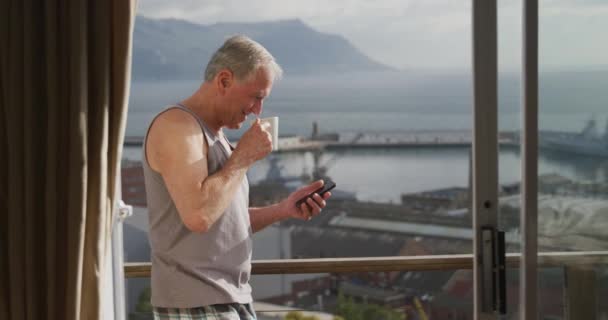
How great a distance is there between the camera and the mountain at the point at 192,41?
492 centimetres

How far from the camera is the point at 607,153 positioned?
251 cm

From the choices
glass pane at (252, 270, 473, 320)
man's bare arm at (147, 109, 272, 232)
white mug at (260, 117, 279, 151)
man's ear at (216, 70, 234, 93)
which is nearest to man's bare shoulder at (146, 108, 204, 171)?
man's bare arm at (147, 109, 272, 232)

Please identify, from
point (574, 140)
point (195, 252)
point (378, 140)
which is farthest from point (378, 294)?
point (195, 252)

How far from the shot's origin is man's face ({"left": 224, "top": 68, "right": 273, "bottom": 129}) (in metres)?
1.92

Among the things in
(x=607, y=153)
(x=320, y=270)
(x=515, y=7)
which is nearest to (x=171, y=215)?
(x=320, y=270)

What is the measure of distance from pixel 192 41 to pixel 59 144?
2968 millimetres

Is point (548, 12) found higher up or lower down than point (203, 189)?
higher up

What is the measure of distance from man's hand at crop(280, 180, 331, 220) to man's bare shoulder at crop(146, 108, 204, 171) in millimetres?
425

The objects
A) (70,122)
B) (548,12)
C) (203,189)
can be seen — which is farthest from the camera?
(548,12)

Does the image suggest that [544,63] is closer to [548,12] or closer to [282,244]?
[548,12]

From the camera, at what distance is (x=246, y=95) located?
1928mm

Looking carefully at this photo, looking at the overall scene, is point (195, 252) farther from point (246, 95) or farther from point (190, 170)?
point (246, 95)

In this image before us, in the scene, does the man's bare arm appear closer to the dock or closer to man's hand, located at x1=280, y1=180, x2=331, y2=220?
man's hand, located at x1=280, y1=180, x2=331, y2=220

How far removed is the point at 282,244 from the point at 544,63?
378cm
